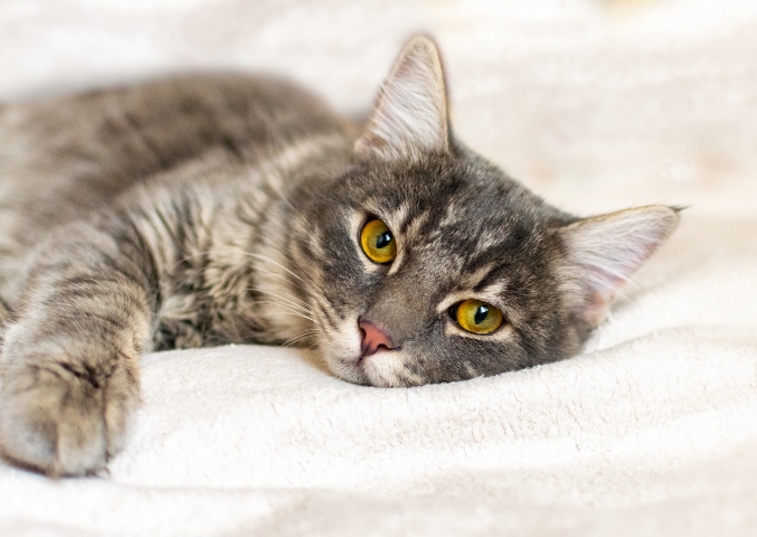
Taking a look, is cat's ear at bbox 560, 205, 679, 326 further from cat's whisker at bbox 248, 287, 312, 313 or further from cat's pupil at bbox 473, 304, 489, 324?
cat's whisker at bbox 248, 287, 312, 313

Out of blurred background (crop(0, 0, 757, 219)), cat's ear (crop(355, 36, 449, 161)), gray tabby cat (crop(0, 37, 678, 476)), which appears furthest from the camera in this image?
blurred background (crop(0, 0, 757, 219))

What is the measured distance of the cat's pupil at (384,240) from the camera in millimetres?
1440

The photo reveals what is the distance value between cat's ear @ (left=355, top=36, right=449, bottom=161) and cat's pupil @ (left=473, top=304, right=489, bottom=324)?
0.41 m

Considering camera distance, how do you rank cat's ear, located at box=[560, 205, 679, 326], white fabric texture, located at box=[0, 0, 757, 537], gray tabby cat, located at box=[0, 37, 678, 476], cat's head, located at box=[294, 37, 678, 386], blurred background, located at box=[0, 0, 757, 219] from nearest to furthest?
white fabric texture, located at box=[0, 0, 757, 537]
gray tabby cat, located at box=[0, 37, 678, 476]
cat's head, located at box=[294, 37, 678, 386]
cat's ear, located at box=[560, 205, 679, 326]
blurred background, located at box=[0, 0, 757, 219]

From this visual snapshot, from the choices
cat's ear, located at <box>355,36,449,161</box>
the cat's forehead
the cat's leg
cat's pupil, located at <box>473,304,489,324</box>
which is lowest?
the cat's leg

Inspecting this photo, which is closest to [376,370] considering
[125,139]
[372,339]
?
[372,339]

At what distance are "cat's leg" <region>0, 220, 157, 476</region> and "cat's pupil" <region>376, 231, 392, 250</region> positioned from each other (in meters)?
0.54

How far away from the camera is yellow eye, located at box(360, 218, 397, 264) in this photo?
1.43 meters

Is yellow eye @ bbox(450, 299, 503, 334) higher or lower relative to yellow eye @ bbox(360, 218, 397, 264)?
lower

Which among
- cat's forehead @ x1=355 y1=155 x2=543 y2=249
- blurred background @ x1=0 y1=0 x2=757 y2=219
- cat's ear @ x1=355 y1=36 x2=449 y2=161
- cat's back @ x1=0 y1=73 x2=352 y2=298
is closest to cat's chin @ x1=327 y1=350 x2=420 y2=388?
cat's forehead @ x1=355 y1=155 x2=543 y2=249

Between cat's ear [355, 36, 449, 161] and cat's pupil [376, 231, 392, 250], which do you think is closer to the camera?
cat's pupil [376, 231, 392, 250]

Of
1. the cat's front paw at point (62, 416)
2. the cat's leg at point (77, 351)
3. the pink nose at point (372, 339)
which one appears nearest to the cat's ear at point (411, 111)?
the pink nose at point (372, 339)

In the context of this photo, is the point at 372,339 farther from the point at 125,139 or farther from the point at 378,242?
the point at 125,139

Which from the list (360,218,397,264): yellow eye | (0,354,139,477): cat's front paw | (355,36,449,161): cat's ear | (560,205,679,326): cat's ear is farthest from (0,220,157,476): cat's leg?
(560,205,679,326): cat's ear
